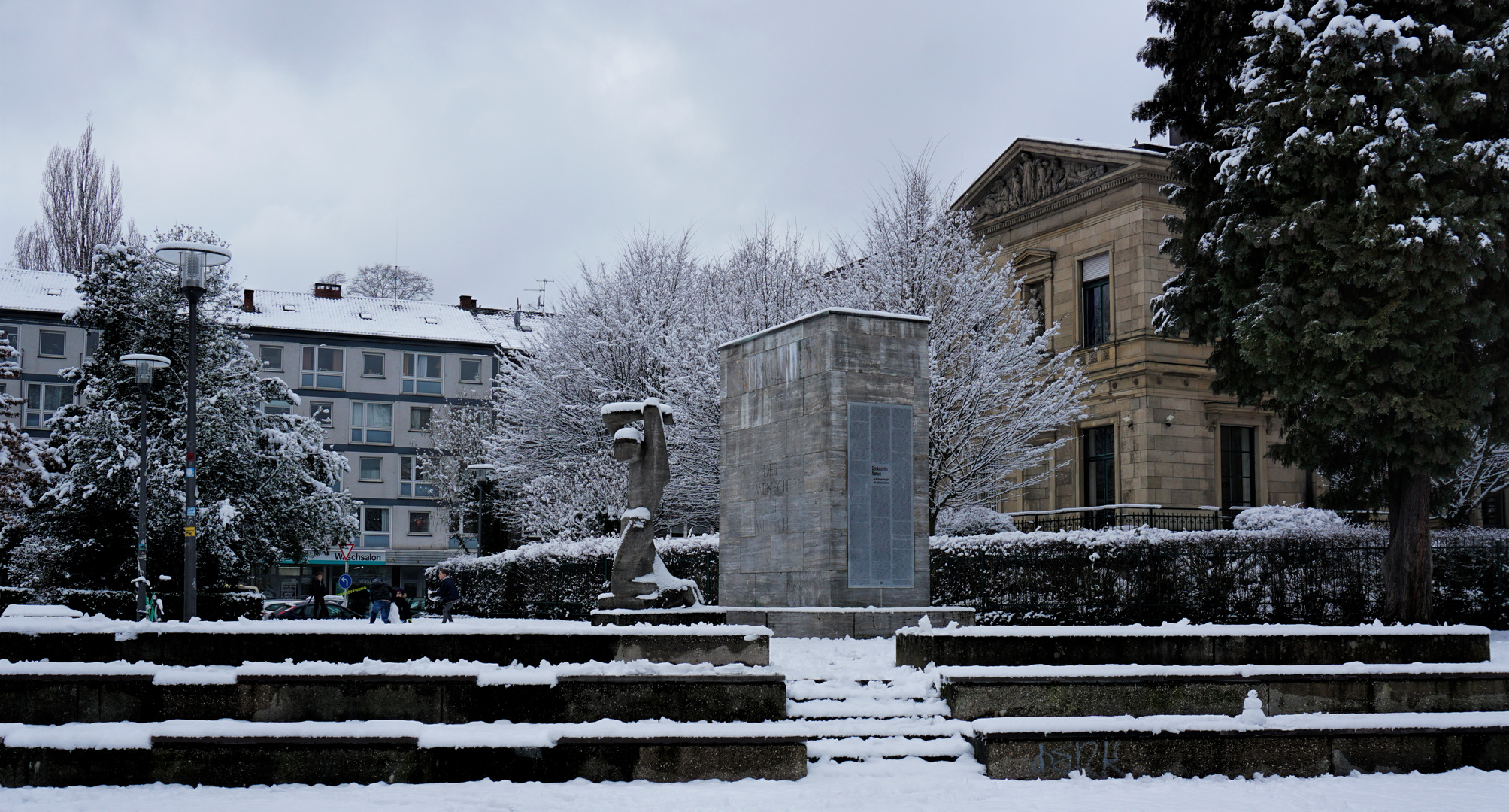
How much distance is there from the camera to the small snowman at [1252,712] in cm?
1022

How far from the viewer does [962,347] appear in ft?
91.6

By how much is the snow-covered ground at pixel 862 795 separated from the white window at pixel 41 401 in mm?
58248

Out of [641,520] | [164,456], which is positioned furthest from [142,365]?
[641,520]

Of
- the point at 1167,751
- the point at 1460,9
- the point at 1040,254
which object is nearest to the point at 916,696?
the point at 1167,751

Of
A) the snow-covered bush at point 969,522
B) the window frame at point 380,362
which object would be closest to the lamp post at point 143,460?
the snow-covered bush at point 969,522

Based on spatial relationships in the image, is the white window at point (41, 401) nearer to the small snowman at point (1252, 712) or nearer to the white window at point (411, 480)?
the white window at point (411, 480)

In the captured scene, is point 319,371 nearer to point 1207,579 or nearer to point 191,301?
point 191,301

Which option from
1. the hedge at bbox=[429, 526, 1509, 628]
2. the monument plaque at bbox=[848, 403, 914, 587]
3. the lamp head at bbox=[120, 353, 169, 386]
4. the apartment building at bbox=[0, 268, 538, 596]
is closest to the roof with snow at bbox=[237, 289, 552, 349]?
the apartment building at bbox=[0, 268, 538, 596]

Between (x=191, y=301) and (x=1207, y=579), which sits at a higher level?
(x=191, y=301)

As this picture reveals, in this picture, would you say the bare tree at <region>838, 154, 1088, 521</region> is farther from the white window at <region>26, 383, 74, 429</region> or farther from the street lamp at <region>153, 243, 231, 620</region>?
the white window at <region>26, 383, 74, 429</region>

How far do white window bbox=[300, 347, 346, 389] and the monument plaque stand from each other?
174 ft

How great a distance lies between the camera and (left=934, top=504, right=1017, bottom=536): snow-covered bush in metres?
28.9

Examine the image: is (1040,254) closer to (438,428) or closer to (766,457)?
(766,457)

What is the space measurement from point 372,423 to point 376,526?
5.27 m
